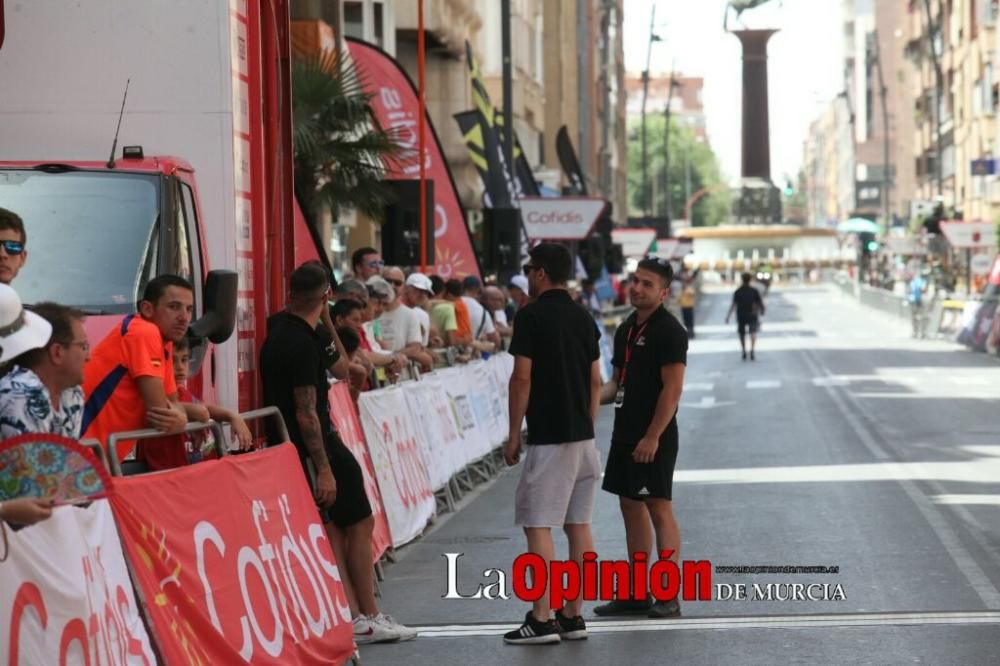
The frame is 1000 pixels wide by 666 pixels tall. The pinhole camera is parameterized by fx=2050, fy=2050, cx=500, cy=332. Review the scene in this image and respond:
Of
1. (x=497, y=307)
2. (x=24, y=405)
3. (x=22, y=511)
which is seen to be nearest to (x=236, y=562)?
(x=24, y=405)

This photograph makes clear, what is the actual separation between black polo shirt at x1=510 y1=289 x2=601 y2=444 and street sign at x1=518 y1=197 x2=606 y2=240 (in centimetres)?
2376

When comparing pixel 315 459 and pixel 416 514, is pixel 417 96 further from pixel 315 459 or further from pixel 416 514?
pixel 315 459

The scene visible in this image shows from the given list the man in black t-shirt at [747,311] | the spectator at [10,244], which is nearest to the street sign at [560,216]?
the man in black t-shirt at [747,311]

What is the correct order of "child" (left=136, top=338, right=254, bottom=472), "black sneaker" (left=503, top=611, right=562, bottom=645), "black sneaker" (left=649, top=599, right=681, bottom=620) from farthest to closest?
"black sneaker" (left=649, top=599, right=681, bottom=620) < "black sneaker" (left=503, top=611, right=562, bottom=645) < "child" (left=136, top=338, right=254, bottom=472)

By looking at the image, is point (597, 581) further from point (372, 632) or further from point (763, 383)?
point (763, 383)

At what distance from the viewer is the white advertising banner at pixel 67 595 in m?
6.24

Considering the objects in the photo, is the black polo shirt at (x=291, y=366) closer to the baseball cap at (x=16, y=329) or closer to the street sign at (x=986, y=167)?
the baseball cap at (x=16, y=329)

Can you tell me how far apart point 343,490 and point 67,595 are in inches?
148

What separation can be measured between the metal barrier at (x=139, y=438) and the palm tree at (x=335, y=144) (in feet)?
45.4

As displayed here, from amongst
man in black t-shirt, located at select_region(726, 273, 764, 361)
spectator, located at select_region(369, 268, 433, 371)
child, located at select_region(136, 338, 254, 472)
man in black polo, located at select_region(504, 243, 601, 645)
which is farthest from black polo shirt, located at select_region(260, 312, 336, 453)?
man in black t-shirt, located at select_region(726, 273, 764, 361)

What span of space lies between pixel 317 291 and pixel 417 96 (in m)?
17.3

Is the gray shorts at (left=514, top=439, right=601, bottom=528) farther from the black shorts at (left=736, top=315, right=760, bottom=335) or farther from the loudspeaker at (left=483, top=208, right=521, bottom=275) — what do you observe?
the black shorts at (left=736, top=315, right=760, bottom=335)

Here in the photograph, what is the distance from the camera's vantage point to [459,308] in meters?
20.9

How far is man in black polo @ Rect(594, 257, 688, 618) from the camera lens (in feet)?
34.4
